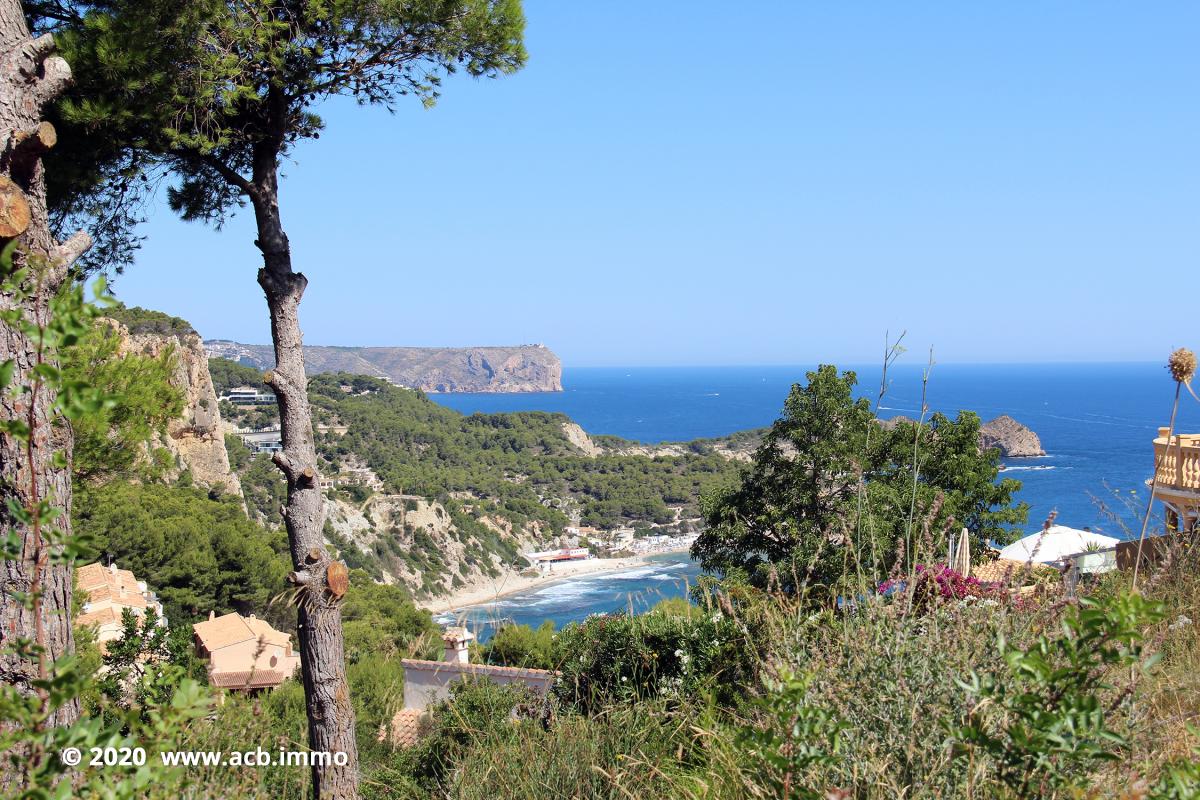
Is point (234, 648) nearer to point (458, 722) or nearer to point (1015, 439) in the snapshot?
point (458, 722)

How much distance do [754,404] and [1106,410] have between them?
47857 millimetres

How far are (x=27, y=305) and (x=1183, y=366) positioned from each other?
3566 mm

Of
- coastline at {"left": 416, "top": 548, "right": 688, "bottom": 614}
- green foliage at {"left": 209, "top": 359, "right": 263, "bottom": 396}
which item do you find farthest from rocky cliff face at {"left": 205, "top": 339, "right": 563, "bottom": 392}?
coastline at {"left": 416, "top": 548, "right": 688, "bottom": 614}

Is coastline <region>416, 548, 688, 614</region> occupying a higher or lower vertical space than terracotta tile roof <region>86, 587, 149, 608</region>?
lower

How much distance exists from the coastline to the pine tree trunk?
2923 cm

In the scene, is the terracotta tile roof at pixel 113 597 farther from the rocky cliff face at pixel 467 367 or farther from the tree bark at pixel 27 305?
the rocky cliff face at pixel 467 367

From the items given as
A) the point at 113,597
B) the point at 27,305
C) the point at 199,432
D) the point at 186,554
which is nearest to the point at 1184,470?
the point at 27,305

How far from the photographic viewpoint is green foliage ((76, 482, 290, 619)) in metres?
15.0

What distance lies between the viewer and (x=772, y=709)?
1476 mm

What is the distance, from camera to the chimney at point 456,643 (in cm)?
523

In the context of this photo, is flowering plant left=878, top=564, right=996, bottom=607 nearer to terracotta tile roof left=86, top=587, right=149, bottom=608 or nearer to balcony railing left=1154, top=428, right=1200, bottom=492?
balcony railing left=1154, top=428, right=1200, bottom=492

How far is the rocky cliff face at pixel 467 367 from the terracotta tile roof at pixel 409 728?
140646mm

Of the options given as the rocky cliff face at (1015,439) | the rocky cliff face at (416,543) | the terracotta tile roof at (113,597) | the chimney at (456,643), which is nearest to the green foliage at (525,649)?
the chimney at (456,643)

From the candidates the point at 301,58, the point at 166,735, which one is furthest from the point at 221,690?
the point at 301,58
